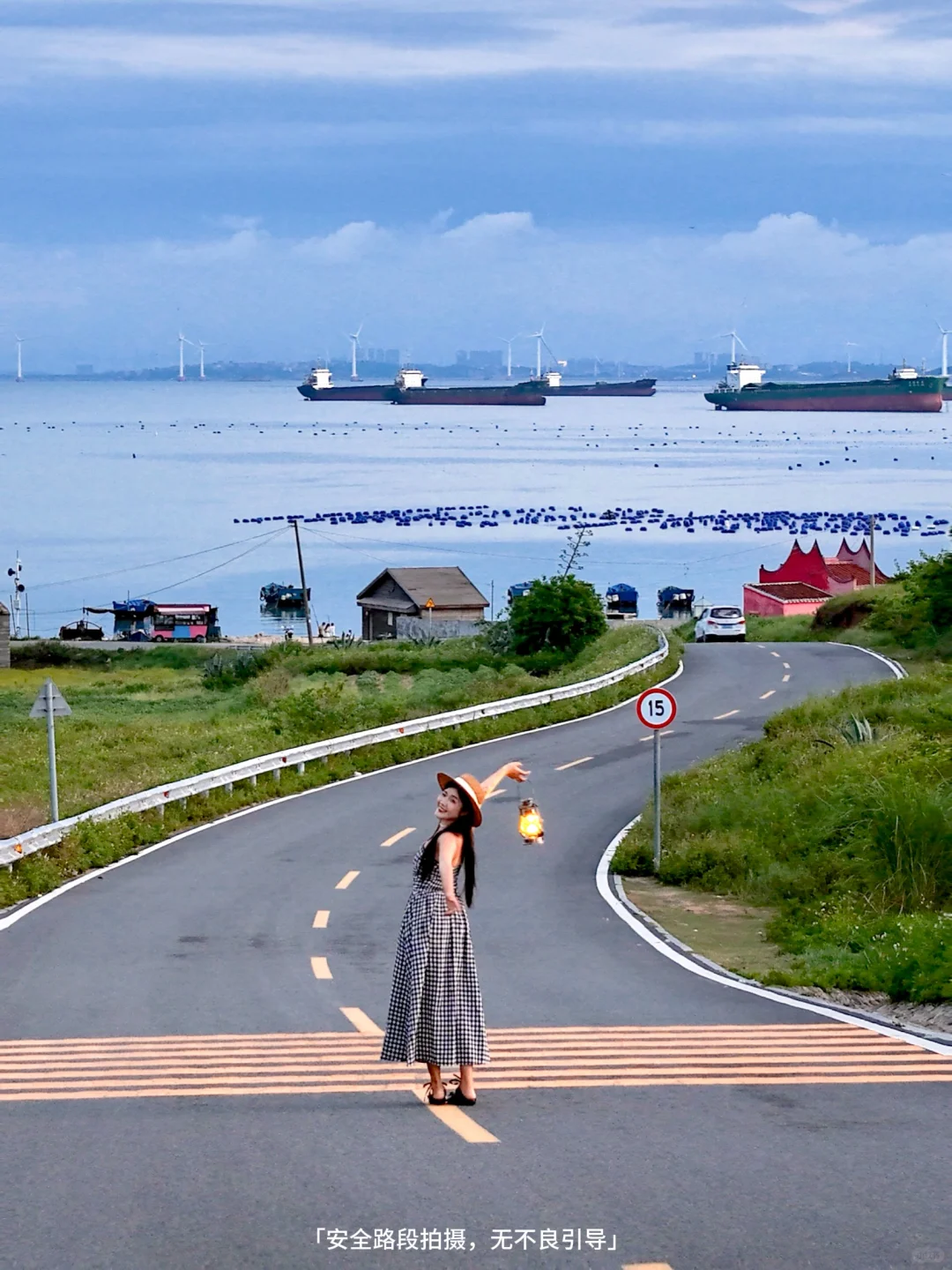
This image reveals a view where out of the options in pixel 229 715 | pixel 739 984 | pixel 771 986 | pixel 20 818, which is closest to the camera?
pixel 771 986

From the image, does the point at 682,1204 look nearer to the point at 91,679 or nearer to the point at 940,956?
the point at 940,956

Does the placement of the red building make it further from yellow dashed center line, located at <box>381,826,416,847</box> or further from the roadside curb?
the roadside curb

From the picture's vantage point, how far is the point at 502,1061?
10.8 metres

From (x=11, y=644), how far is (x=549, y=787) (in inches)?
2187

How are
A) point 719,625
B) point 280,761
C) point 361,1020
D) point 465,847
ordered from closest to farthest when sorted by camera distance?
point 465,847 → point 361,1020 → point 280,761 → point 719,625

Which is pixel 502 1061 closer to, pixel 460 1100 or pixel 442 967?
pixel 460 1100

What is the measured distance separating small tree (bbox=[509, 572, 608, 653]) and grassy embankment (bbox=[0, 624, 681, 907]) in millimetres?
642

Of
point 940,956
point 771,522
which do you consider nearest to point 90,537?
point 771,522

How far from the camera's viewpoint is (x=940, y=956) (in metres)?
13.3

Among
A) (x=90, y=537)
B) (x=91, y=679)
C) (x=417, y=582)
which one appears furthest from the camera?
(x=90, y=537)

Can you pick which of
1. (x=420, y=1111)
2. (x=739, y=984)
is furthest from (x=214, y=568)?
(x=420, y=1111)

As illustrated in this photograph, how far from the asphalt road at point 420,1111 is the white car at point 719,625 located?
4045cm

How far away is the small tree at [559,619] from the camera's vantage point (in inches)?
2153

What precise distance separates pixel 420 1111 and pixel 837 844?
40.7ft
